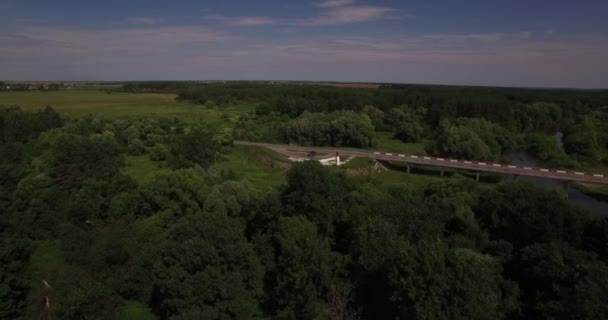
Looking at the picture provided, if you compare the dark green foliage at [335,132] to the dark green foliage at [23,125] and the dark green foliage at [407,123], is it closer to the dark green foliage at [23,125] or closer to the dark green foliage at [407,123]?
the dark green foliage at [407,123]

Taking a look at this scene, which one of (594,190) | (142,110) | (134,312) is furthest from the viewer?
(142,110)

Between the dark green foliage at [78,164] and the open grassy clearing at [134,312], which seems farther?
the dark green foliage at [78,164]

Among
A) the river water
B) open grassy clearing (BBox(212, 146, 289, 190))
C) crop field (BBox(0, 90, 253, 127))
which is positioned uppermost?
crop field (BBox(0, 90, 253, 127))

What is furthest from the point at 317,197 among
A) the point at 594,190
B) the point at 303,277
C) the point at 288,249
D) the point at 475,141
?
the point at 475,141

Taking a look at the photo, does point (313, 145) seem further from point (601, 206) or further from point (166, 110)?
→ point (166, 110)

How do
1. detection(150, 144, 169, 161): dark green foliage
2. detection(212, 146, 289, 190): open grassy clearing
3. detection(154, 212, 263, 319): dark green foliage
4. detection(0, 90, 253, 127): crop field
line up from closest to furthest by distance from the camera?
detection(154, 212, 263, 319): dark green foliage → detection(212, 146, 289, 190): open grassy clearing → detection(150, 144, 169, 161): dark green foliage → detection(0, 90, 253, 127): crop field

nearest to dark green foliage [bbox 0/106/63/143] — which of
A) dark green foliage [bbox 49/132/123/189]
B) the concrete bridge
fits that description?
the concrete bridge

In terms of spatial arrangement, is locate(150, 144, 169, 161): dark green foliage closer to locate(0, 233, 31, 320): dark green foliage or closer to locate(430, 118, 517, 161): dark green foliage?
locate(0, 233, 31, 320): dark green foliage

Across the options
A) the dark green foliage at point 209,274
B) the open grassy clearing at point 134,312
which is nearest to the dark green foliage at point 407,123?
the dark green foliage at point 209,274

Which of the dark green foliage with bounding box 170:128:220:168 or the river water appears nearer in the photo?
the river water

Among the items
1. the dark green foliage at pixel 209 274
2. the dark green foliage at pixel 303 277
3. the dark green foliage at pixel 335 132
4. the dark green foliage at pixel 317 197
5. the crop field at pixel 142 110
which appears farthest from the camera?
the crop field at pixel 142 110

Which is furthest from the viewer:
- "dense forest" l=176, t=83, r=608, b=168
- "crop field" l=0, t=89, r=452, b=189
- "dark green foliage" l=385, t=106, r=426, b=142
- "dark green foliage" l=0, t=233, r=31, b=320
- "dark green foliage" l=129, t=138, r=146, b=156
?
"dark green foliage" l=385, t=106, r=426, b=142

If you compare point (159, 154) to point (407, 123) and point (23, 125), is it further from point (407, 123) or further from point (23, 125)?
point (407, 123)
